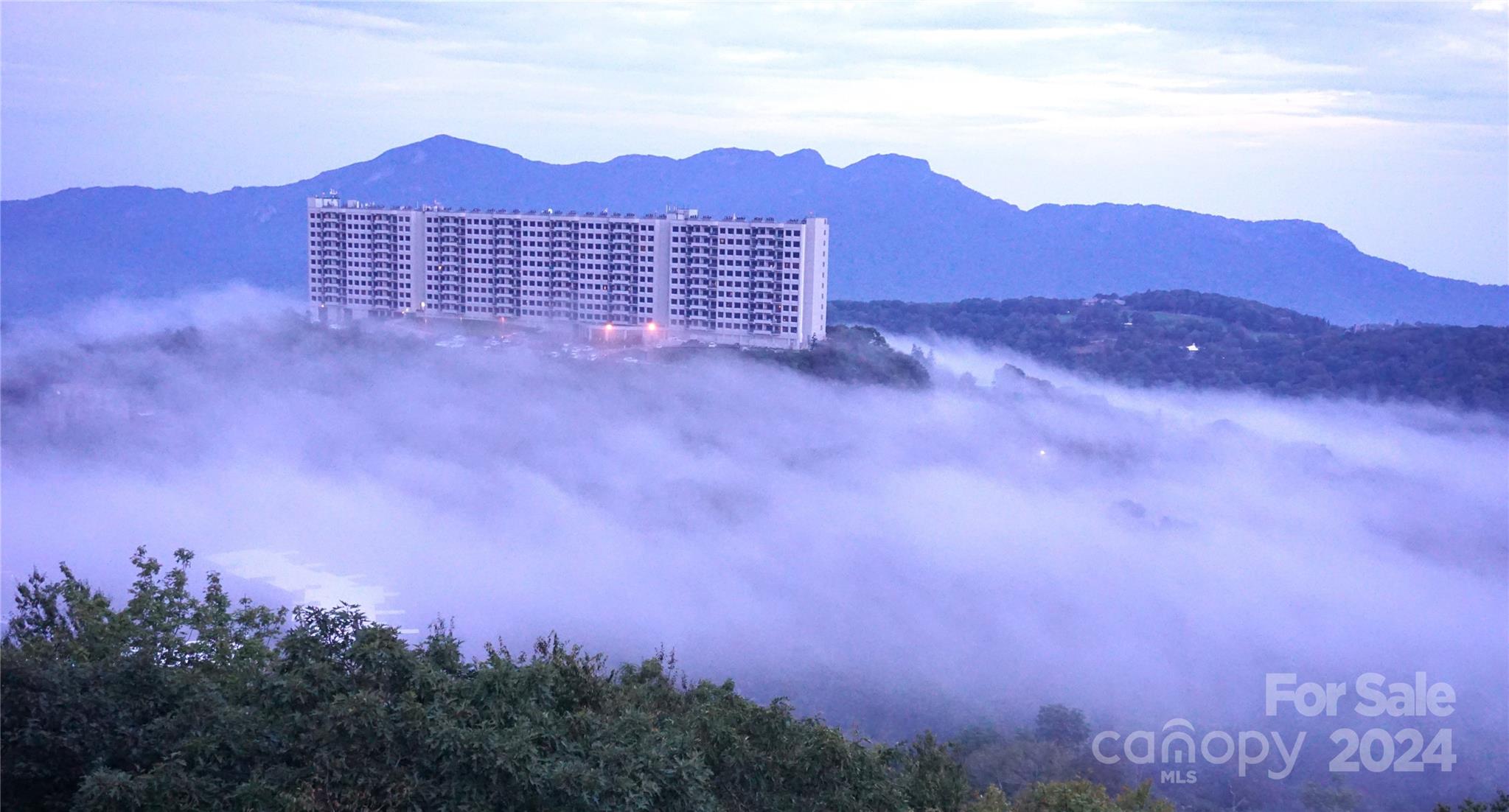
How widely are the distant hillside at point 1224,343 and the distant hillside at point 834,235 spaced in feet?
15.7

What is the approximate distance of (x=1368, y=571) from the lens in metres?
25.5

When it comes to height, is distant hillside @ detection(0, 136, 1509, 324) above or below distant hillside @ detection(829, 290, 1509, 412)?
above

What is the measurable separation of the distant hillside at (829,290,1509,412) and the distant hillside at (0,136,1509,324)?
478 cm

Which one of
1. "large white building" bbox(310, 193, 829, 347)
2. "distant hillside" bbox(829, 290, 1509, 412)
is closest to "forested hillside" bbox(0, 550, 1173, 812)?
"large white building" bbox(310, 193, 829, 347)

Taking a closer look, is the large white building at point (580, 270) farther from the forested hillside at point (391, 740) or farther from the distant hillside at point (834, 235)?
the forested hillside at point (391, 740)

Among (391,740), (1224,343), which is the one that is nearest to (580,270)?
(1224,343)

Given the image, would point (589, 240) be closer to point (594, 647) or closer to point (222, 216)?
point (594, 647)

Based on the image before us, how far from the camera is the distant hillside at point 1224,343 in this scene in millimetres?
30391

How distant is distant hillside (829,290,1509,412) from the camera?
30.4m

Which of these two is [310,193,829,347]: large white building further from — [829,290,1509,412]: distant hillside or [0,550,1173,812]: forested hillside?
[0,550,1173,812]: forested hillside

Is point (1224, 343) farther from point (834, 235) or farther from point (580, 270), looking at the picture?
point (580, 270)

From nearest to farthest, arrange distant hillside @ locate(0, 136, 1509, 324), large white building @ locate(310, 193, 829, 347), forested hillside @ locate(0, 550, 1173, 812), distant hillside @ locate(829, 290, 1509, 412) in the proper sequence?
1. forested hillside @ locate(0, 550, 1173, 812)
2. large white building @ locate(310, 193, 829, 347)
3. distant hillside @ locate(829, 290, 1509, 412)
4. distant hillside @ locate(0, 136, 1509, 324)

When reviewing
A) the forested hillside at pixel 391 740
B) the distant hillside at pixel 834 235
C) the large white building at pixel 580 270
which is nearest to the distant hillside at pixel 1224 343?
the distant hillside at pixel 834 235

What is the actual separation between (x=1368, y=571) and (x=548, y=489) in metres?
18.0
